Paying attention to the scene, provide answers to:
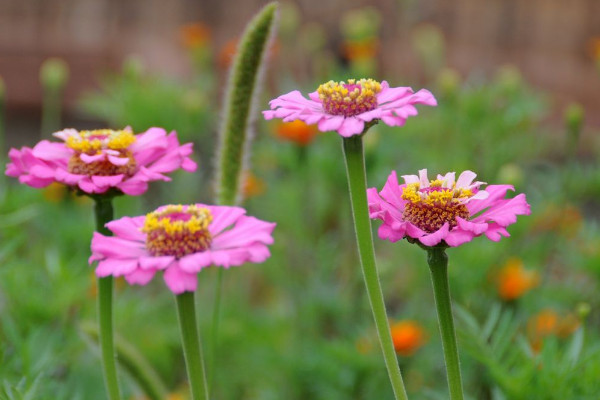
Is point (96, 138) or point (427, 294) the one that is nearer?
point (96, 138)

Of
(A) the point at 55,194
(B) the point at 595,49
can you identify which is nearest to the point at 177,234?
(A) the point at 55,194

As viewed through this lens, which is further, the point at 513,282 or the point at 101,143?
the point at 513,282

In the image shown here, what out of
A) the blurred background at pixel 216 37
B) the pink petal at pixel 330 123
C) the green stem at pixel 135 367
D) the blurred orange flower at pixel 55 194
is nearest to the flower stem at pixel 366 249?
the pink petal at pixel 330 123

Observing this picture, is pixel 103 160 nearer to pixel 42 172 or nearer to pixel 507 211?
pixel 42 172

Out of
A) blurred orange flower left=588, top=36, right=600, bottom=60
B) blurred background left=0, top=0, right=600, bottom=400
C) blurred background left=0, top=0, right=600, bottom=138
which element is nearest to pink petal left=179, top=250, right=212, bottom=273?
blurred background left=0, top=0, right=600, bottom=400

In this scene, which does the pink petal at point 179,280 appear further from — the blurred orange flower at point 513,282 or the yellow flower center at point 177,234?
the blurred orange flower at point 513,282

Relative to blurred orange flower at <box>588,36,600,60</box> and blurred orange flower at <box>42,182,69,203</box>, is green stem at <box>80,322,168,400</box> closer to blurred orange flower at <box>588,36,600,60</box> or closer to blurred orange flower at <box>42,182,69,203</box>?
blurred orange flower at <box>42,182,69,203</box>

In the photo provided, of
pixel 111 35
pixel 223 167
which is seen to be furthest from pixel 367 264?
pixel 111 35

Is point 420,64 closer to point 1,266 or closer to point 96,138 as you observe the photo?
point 1,266
